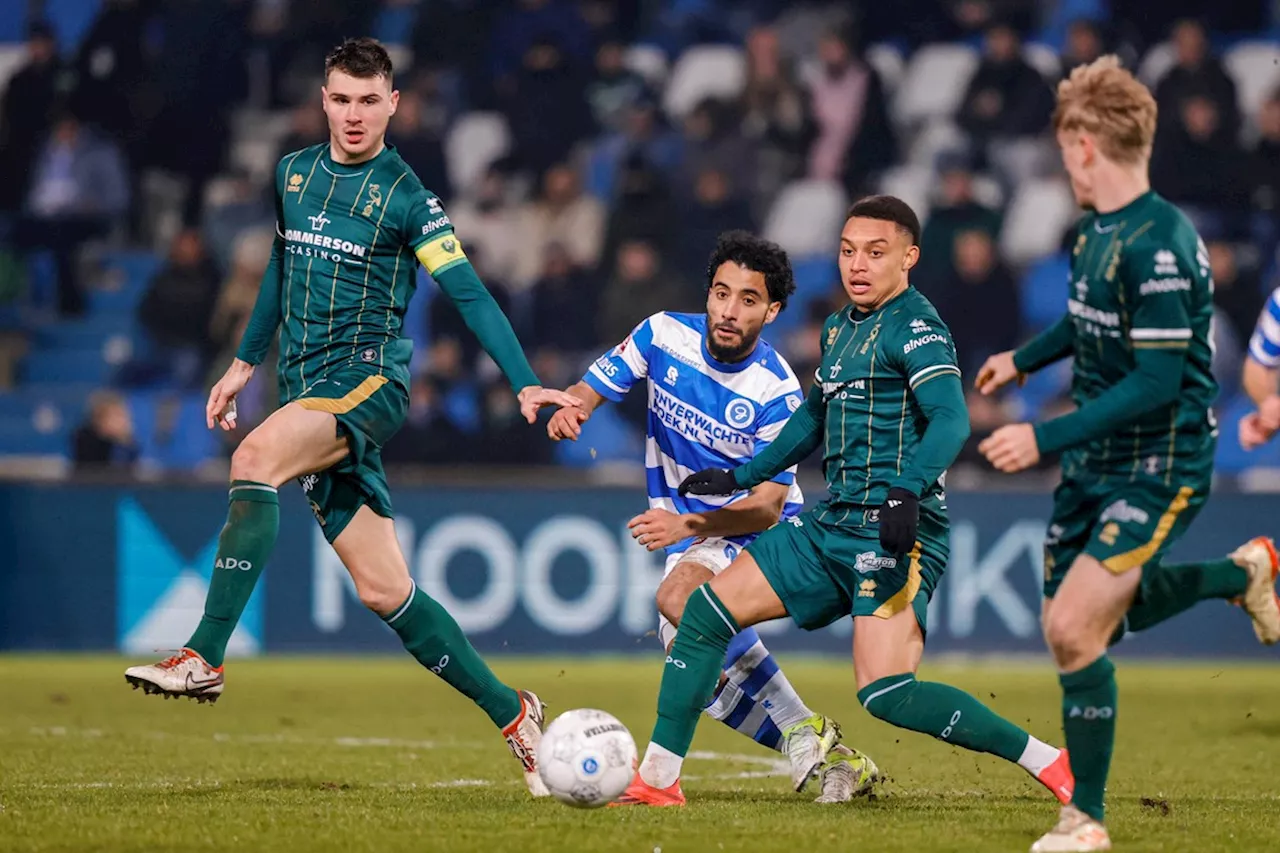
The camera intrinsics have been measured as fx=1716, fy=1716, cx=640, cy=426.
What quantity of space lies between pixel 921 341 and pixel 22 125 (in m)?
12.6

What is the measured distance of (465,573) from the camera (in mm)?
12492

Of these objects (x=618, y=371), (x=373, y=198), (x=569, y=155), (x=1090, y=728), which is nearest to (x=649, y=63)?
(x=569, y=155)

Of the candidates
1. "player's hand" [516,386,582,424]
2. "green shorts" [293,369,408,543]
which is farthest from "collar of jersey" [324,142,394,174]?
"player's hand" [516,386,582,424]

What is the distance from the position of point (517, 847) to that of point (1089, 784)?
166cm

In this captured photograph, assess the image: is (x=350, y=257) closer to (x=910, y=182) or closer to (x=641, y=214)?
(x=641, y=214)

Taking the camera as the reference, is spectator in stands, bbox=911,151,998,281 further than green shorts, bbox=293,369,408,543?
Yes

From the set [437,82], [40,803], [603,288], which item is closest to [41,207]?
[437,82]

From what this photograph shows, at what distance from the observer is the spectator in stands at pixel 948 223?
1445 cm

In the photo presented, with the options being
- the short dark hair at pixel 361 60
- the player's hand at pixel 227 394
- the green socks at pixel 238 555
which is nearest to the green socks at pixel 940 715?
the green socks at pixel 238 555

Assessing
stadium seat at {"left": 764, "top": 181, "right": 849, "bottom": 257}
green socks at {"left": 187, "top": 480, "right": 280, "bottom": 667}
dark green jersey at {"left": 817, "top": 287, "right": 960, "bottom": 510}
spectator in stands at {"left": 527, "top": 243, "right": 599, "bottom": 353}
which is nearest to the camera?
dark green jersey at {"left": 817, "top": 287, "right": 960, "bottom": 510}

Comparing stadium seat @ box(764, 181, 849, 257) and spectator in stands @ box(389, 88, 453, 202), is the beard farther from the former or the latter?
stadium seat @ box(764, 181, 849, 257)

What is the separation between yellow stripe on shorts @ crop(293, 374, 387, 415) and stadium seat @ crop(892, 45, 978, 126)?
35.6ft

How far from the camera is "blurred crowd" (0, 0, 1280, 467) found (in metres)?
14.4

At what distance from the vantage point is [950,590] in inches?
492
